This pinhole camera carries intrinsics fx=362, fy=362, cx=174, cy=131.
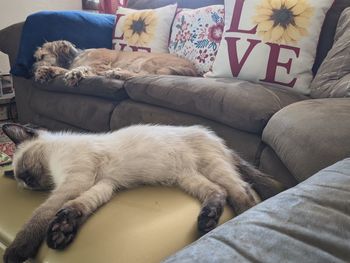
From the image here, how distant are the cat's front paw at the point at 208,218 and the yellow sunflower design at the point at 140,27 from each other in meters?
1.99

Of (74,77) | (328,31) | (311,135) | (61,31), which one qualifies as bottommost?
(74,77)

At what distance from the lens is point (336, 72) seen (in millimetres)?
1706

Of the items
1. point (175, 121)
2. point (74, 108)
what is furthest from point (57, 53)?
point (175, 121)

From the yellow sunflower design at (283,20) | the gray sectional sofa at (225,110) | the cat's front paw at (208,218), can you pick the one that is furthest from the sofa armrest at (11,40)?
the cat's front paw at (208,218)

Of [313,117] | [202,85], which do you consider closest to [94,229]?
[313,117]

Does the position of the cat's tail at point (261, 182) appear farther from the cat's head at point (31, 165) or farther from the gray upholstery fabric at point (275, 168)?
the cat's head at point (31, 165)

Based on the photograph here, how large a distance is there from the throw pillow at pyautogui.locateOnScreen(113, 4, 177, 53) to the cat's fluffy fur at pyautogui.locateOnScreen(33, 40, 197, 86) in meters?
0.09

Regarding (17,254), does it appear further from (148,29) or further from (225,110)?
(148,29)

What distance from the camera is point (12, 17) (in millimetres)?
3947

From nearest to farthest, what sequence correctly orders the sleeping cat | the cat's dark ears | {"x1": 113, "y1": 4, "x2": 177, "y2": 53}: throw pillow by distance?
the sleeping cat < the cat's dark ears < {"x1": 113, "y1": 4, "x2": 177, "y2": 53}: throw pillow

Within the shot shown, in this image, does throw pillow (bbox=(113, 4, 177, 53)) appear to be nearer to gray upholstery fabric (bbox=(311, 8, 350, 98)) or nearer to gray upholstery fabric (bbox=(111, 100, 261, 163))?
gray upholstery fabric (bbox=(111, 100, 261, 163))

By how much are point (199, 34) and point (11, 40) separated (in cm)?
144

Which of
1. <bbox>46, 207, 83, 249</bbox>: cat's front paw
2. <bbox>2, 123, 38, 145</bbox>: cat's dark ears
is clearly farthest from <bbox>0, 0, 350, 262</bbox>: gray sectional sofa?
<bbox>2, 123, 38, 145</bbox>: cat's dark ears

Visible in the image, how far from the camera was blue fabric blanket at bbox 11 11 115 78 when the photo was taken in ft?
8.81
